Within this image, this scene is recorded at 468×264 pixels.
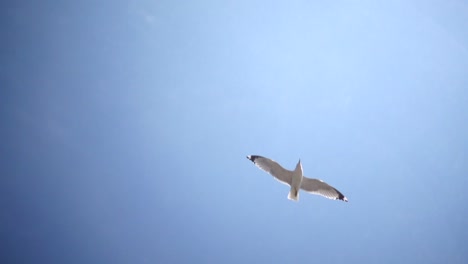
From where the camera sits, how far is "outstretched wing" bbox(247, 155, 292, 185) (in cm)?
936

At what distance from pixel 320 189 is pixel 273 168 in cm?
150

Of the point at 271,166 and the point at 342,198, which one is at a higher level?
the point at 271,166

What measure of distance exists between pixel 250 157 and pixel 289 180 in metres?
1.28

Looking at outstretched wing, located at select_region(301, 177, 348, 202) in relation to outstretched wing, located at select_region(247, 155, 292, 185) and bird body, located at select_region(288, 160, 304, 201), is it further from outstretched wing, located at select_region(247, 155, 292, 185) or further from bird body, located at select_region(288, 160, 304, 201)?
outstretched wing, located at select_region(247, 155, 292, 185)

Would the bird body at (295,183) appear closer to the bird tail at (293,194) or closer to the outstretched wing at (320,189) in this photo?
the bird tail at (293,194)

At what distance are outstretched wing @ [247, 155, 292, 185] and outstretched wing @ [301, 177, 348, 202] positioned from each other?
1.53 feet

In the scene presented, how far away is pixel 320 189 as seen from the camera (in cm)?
959

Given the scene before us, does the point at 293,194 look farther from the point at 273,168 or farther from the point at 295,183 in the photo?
the point at 273,168

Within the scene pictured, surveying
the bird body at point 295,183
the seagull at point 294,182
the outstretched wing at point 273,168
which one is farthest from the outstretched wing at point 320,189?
the outstretched wing at point 273,168

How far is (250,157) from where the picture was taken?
9.50 metres

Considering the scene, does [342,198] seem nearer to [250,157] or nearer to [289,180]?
[289,180]

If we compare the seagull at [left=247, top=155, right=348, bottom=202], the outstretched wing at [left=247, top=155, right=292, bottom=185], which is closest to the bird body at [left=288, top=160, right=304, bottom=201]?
the seagull at [left=247, top=155, right=348, bottom=202]

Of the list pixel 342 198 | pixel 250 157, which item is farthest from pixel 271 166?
pixel 342 198

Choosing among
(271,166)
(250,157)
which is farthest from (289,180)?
(250,157)
